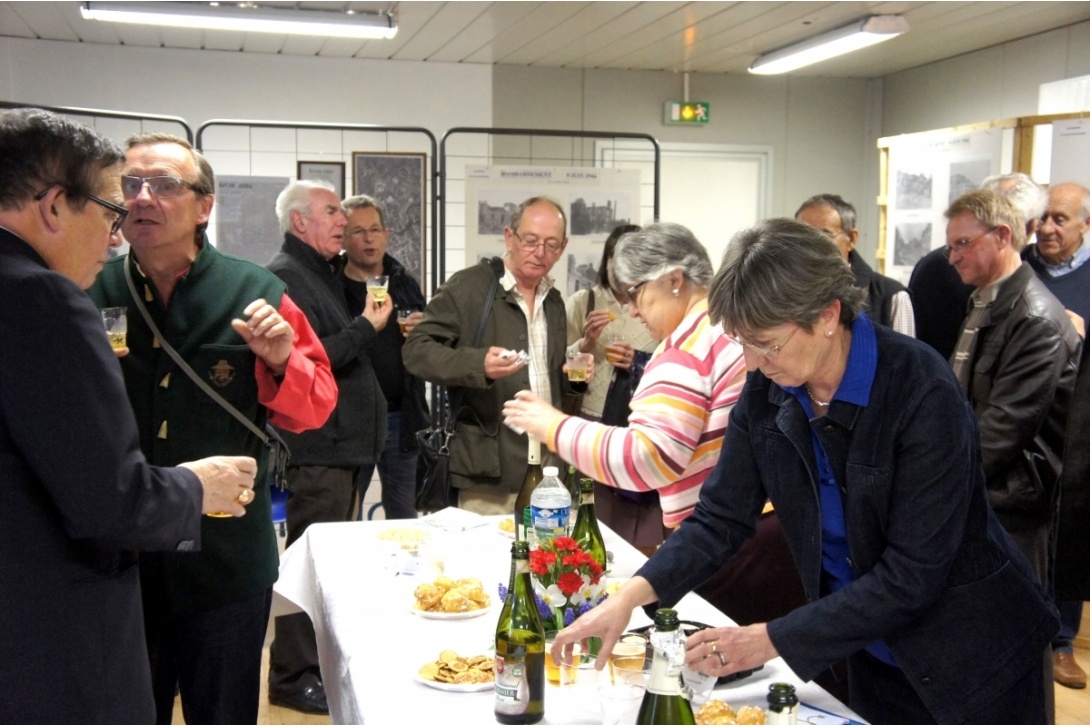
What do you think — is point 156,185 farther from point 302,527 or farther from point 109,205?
point 302,527

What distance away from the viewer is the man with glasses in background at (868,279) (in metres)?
4.05

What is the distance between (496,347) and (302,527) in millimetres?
977

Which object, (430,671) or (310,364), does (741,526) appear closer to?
(430,671)

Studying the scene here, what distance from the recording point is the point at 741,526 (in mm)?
1766

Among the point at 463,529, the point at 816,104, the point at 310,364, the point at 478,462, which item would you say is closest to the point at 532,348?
the point at 478,462

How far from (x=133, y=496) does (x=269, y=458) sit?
29.3 inches

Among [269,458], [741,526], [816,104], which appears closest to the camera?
[741,526]

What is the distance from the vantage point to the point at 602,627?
61.5 inches

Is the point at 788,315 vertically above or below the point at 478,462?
above

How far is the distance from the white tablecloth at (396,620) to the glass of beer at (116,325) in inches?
27.4

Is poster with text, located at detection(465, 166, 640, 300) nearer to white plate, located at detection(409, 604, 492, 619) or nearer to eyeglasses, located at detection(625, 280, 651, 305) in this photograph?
eyeglasses, located at detection(625, 280, 651, 305)

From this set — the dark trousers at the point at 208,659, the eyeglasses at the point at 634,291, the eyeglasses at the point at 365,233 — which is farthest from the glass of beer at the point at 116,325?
the eyeglasses at the point at 365,233

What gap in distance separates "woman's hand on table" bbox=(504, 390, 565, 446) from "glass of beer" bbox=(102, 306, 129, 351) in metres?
0.75

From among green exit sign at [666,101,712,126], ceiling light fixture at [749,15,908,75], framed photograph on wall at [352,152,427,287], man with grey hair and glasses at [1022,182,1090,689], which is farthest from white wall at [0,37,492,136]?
man with grey hair and glasses at [1022,182,1090,689]
